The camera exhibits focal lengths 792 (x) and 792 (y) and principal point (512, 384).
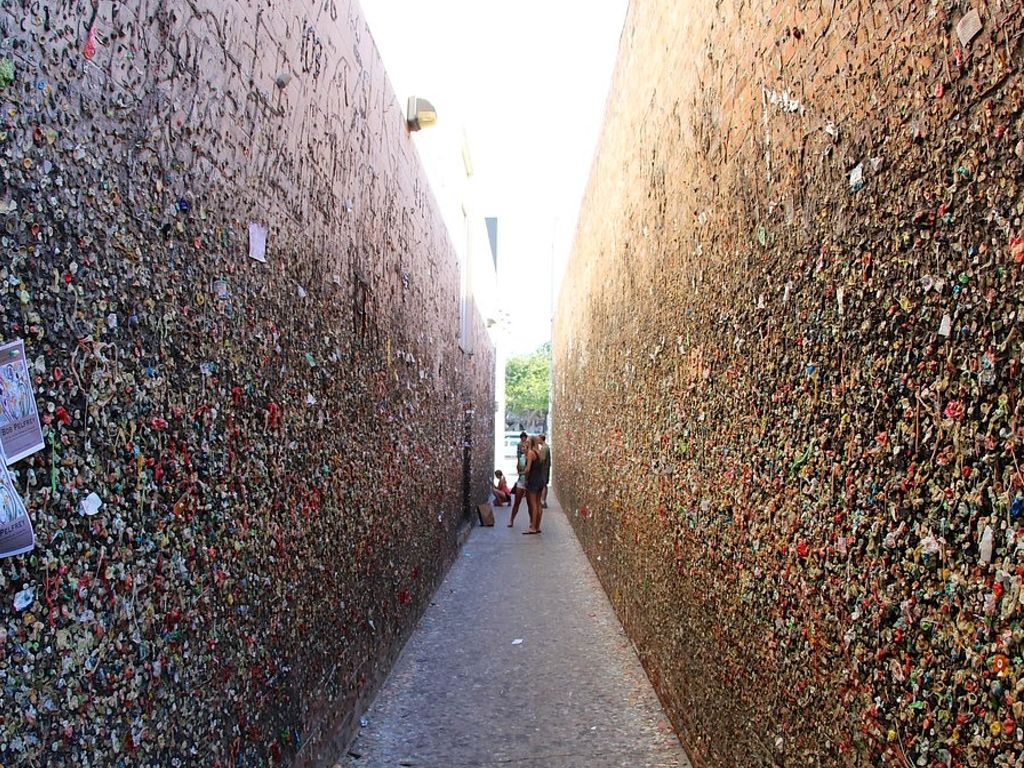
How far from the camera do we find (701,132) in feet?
11.8

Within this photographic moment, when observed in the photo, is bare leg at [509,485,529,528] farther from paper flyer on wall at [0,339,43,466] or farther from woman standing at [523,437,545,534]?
Answer: paper flyer on wall at [0,339,43,466]

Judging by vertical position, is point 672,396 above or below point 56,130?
below

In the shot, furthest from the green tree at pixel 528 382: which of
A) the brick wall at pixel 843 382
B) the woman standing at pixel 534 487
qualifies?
the brick wall at pixel 843 382

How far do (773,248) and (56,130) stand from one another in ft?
6.88

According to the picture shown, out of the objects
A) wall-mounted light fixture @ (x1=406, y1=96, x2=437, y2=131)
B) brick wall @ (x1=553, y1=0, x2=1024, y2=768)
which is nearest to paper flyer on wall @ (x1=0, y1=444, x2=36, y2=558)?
brick wall @ (x1=553, y1=0, x2=1024, y2=768)

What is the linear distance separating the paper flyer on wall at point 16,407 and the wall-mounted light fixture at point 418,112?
461 centimetres

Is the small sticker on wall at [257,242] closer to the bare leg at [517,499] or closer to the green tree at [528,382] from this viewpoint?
the bare leg at [517,499]

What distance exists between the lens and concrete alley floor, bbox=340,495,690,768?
13.1ft

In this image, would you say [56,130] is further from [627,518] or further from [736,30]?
[627,518]

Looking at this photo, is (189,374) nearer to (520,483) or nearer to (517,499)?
(517,499)

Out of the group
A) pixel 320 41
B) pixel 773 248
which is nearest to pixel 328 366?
pixel 320 41

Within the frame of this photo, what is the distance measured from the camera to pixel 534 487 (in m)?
12.2

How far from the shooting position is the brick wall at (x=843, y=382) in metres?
1.49

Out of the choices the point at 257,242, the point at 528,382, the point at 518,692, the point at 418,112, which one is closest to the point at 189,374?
the point at 257,242
